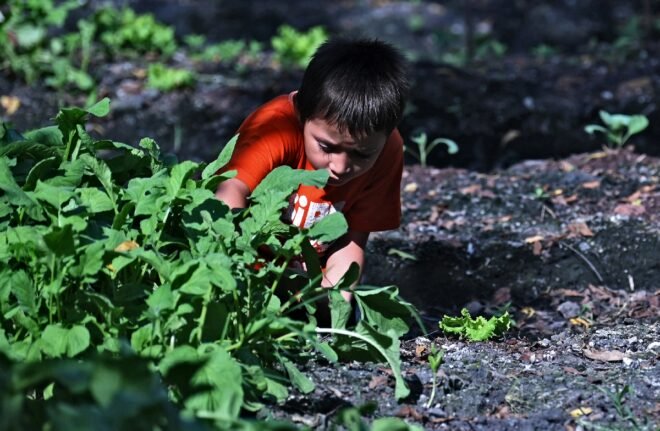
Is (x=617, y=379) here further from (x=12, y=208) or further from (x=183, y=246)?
(x=12, y=208)

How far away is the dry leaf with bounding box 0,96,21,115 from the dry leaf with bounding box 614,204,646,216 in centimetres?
336

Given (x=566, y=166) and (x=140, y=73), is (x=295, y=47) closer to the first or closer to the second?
(x=140, y=73)

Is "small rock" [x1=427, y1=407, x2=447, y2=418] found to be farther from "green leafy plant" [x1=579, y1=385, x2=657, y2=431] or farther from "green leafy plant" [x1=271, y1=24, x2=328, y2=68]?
"green leafy plant" [x1=271, y1=24, x2=328, y2=68]

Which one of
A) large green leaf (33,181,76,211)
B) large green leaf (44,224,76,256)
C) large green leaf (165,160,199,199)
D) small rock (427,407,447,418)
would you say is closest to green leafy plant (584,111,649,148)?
small rock (427,407,447,418)

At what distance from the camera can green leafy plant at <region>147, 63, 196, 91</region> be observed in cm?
643

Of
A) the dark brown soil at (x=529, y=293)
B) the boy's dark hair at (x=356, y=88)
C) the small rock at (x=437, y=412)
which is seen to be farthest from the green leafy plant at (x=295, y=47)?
the small rock at (x=437, y=412)

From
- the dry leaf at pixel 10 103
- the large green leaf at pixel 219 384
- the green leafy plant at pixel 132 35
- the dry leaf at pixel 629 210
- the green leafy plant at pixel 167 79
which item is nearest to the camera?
the large green leaf at pixel 219 384

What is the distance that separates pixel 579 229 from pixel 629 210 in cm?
30

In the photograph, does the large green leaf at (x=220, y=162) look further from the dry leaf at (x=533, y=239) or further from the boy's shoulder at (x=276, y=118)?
the dry leaf at (x=533, y=239)

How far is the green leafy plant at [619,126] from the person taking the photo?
5.17 metres

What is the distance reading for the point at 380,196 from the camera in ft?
12.1

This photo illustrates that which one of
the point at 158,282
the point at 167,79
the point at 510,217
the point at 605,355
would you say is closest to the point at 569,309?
the point at 510,217

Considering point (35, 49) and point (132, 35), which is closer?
point (35, 49)

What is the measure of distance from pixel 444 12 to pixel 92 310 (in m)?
8.23
